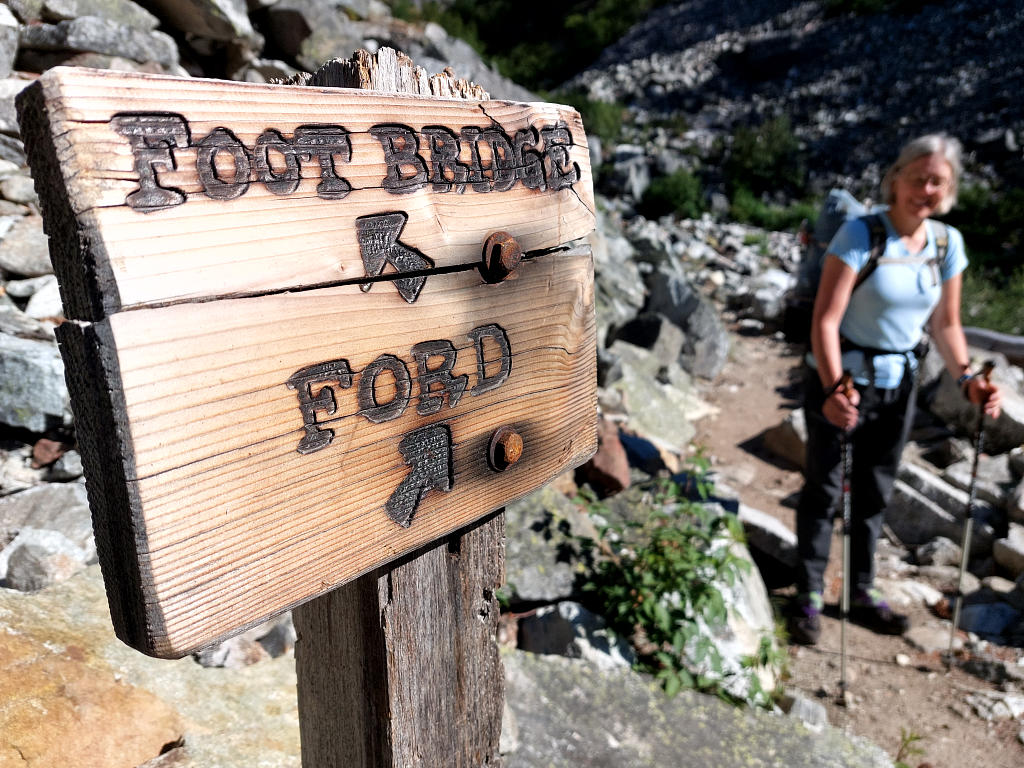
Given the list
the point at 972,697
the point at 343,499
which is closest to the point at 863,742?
the point at 972,697

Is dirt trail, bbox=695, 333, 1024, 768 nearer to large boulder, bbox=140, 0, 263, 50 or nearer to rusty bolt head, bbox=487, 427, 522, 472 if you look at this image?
rusty bolt head, bbox=487, 427, 522, 472

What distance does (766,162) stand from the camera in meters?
12.5

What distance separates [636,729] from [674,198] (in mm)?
10089

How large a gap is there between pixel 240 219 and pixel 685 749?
1.98m

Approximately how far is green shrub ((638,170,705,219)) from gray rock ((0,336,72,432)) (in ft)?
32.5

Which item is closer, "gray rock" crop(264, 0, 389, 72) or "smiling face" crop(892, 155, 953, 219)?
"smiling face" crop(892, 155, 953, 219)

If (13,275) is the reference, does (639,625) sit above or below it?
below

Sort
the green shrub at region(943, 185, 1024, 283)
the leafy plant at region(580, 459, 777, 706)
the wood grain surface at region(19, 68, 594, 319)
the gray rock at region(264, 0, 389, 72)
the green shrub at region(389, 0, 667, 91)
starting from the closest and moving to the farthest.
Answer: the wood grain surface at region(19, 68, 594, 319), the leafy plant at region(580, 459, 777, 706), the gray rock at region(264, 0, 389, 72), the green shrub at region(943, 185, 1024, 283), the green shrub at region(389, 0, 667, 91)

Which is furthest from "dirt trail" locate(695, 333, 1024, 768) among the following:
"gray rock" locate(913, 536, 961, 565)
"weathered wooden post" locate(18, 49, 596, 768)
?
"weathered wooden post" locate(18, 49, 596, 768)

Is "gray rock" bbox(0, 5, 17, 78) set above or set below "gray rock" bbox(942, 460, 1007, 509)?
above

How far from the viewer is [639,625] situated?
111 inches

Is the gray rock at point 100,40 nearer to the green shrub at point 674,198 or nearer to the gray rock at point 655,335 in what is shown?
the gray rock at point 655,335

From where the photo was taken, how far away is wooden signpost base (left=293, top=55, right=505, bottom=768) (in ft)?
3.67

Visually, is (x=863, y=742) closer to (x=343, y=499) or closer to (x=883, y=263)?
(x=883, y=263)
